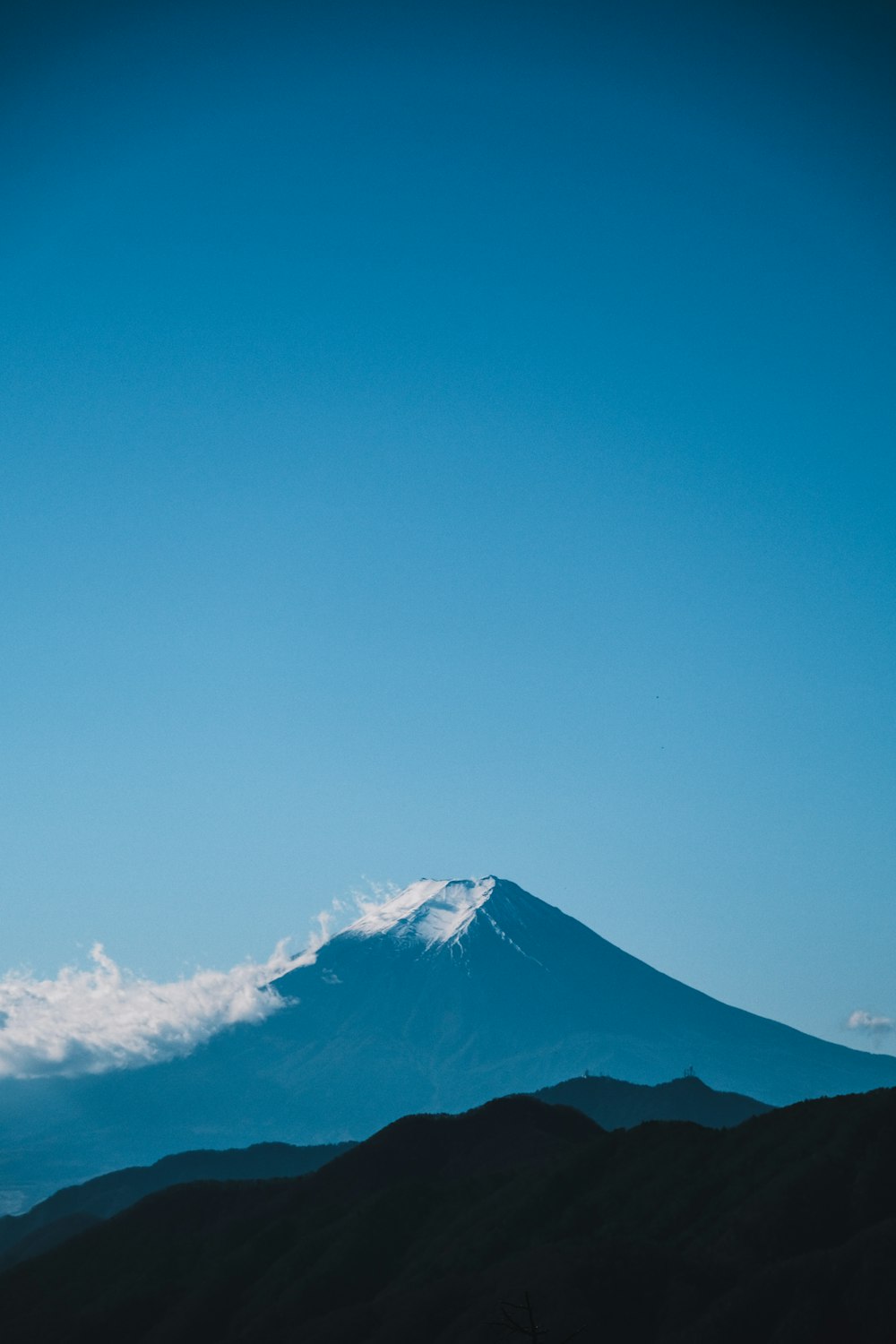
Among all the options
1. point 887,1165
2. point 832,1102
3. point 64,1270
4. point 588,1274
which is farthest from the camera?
point 64,1270

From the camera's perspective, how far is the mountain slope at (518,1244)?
58.5m

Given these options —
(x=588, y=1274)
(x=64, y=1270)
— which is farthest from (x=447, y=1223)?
(x=64, y=1270)

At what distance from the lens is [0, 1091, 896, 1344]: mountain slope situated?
5850cm

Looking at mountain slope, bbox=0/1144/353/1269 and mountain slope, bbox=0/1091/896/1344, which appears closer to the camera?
mountain slope, bbox=0/1091/896/1344

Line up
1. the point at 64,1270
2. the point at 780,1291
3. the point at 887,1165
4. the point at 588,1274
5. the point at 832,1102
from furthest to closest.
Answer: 1. the point at 64,1270
2. the point at 832,1102
3. the point at 887,1165
4. the point at 588,1274
5. the point at 780,1291

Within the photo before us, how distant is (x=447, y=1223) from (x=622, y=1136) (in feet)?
38.9

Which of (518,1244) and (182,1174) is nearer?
(518,1244)

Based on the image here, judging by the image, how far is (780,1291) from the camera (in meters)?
57.3

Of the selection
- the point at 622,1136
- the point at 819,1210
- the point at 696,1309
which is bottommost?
the point at 696,1309

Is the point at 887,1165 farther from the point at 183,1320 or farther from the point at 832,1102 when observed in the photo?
the point at 183,1320

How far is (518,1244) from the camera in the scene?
7069 cm

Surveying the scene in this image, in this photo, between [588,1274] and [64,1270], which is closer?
[588,1274]

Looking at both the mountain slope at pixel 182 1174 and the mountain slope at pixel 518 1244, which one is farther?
the mountain slope at pixel 182 1174

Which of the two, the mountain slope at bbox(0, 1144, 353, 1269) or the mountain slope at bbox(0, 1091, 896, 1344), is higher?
the mountain slope at bbox(0, 1144, 353, 1269)
